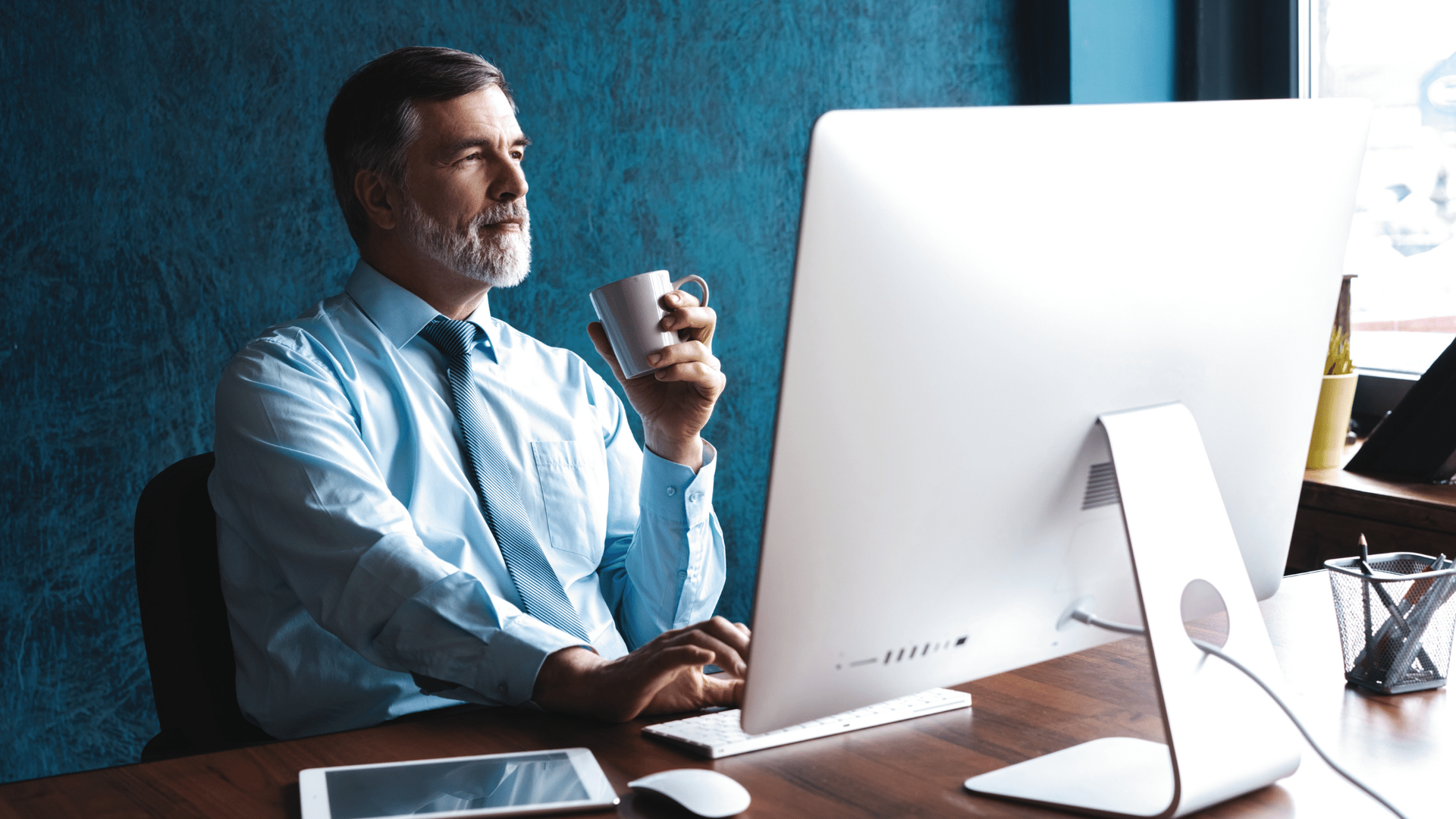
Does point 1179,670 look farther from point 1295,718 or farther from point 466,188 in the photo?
point 466,188

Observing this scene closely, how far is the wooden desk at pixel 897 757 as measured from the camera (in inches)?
31.0

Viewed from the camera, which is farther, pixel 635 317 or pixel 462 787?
pixel 635 317

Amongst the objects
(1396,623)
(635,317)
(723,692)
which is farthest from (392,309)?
(1396,623)

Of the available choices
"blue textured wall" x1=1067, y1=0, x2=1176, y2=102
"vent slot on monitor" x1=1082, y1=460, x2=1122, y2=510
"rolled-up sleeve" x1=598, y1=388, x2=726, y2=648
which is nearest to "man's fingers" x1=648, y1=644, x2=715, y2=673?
"vent slot on monitor" x1=1082, y1=460, x2=1122, y2=510

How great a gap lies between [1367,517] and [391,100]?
1.54m

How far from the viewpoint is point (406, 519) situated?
116 centimetres

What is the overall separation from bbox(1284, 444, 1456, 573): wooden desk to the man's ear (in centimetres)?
138

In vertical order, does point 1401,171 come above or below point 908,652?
above

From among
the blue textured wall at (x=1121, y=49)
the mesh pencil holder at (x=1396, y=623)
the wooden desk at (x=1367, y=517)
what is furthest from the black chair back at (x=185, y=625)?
the blue textured wall at (x=1121, y=49)

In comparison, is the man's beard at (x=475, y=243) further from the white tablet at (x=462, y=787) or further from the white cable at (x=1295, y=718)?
the white cable at (x=1295, y=718)

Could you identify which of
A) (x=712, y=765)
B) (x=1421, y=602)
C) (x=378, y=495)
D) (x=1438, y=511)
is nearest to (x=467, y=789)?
(x=712, y=765)

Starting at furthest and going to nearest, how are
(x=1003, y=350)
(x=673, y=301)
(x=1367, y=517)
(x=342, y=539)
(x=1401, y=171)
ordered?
(x=1401, y=171), (x=1367, y=517), (x=673, y=301), (x=342, y=539), (x=1003, y=350)

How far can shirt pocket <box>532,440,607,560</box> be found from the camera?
1448 millimetres

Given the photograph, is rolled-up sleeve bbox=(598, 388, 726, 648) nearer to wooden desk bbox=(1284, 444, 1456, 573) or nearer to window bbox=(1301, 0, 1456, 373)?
wooden desk bbox=(1284, 444, 1456, 573)
